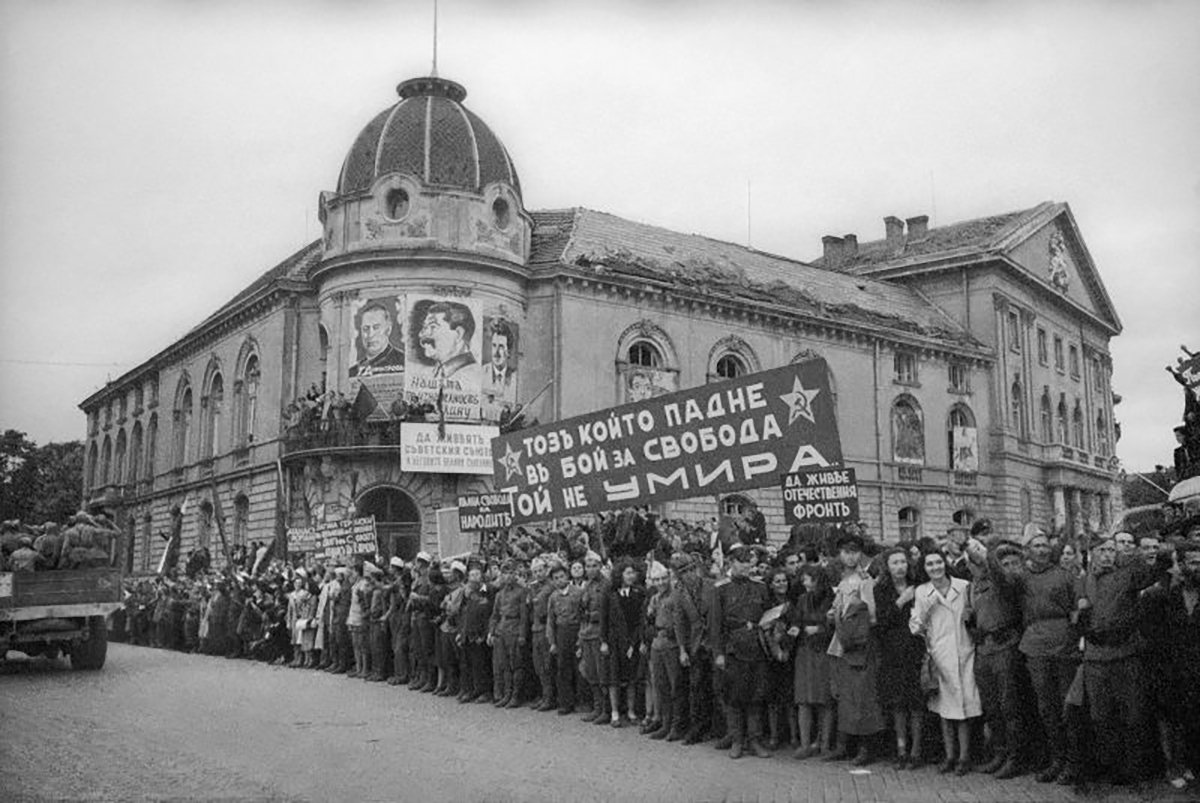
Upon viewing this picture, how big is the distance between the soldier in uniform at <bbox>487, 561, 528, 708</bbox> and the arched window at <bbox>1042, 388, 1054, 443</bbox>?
134 feet

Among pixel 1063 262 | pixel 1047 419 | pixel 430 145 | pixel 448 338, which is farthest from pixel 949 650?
pixel 1063 262

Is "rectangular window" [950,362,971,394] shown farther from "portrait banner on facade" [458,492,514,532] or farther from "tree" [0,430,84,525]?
"tree" [0,430,84,525]

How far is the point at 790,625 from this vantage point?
10914mm

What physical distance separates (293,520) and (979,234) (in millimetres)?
32326

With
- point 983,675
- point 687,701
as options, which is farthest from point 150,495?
point 983,675

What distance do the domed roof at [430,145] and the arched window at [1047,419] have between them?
2764 centimetres

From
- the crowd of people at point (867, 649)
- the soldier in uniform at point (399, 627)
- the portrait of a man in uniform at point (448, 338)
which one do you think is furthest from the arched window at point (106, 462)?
the crowd of people at point (867, 649)

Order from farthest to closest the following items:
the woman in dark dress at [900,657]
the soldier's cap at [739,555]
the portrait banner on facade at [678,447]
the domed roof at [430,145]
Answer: the domed roof at [430,145]
the portrait banner on facade at [678,447]
the soldier's cap at [739,555]
the woman in dark dress at [900,657]

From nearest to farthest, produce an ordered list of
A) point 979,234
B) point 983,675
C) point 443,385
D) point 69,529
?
point 983,675 < point 69,529 < point 443,385 < point 979,234

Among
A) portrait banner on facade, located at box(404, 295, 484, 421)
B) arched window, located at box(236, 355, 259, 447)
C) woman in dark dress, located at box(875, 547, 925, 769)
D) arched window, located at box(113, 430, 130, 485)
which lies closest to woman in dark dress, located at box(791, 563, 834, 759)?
woman in dark dress, located at box(875, 547, 925, 769)

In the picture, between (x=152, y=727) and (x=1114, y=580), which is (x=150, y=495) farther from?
(x=1114, y=580)

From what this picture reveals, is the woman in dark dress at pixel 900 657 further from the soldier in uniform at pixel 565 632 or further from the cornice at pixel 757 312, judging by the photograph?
the cornice at pixel 757 312

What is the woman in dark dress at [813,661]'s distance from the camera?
10.5 metres

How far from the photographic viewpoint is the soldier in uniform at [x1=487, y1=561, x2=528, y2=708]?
47.5 ft
